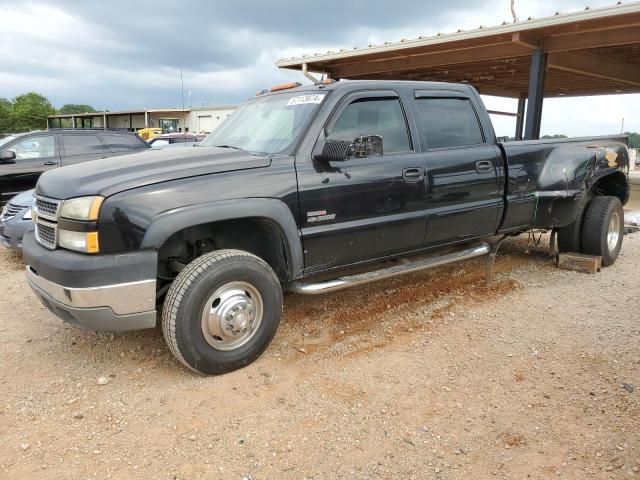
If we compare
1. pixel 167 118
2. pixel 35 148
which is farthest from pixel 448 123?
pixel 167 118

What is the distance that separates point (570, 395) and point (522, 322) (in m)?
1.17

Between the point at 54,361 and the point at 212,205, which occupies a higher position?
the point at 212,205

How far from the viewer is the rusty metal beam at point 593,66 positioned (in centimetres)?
1138

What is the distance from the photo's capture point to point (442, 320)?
13.6 ft

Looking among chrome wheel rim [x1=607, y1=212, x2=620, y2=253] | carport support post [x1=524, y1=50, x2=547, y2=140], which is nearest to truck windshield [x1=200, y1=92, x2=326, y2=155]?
chrome wheel rim [x1=607, y1=212, x2=620, y2=253]

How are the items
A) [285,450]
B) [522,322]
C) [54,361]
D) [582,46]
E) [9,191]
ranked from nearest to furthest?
[285,450], [54,361], [522,322], [9,191], [582,46]

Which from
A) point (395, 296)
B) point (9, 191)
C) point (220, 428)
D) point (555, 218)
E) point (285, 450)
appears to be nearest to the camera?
point (285, 450)

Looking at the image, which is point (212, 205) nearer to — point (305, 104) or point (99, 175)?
point (99, 175)

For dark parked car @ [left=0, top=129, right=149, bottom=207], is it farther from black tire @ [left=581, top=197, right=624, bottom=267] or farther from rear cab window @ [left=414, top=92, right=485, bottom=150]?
black tire @ [left=581, top=197, right=624, bottom=267]

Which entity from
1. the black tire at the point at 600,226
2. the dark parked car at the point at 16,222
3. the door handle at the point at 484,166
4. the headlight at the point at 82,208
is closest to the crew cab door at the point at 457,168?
the door handle at the point at 484,166

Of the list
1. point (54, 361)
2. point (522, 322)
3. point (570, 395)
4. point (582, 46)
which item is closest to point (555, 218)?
point (522, 322)

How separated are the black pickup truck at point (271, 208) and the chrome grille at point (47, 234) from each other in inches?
0.7

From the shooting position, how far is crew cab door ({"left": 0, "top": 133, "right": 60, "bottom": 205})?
Answer: 307 inches

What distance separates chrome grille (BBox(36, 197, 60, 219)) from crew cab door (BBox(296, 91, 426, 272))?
1.52m
